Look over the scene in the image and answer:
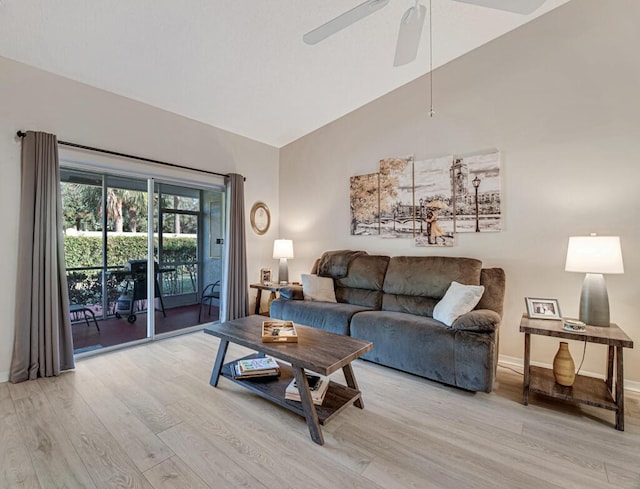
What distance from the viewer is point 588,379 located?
7.77ft

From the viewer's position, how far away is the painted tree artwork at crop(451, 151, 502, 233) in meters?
3.06

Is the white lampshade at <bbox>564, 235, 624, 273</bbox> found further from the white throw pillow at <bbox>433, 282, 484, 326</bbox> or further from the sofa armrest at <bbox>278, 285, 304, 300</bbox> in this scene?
the sofa armrest at <bbox>278, 285, 304, 300</bbox>

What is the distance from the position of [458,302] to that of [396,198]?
1533 millimetres

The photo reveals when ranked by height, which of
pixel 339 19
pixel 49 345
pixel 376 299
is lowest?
pixel 49 345

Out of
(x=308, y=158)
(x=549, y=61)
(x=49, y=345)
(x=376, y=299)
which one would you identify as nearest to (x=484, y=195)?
(x=549, y=61)

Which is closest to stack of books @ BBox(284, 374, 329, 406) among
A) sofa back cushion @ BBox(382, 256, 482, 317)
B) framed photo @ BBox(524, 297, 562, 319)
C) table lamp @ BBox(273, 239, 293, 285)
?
sofa back cushion @ BBox(382, 256, 482, 317)

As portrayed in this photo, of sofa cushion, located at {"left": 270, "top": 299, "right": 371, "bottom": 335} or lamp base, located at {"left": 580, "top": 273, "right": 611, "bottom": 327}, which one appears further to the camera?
sofa cushion, located at {"left": 270, "top": 299, "right": 371, "bottom": 335}

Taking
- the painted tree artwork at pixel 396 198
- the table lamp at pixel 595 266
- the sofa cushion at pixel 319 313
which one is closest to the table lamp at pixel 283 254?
the sofa cushion at pixel 319 313

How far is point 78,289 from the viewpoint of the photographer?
3273mm

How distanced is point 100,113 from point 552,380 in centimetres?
465

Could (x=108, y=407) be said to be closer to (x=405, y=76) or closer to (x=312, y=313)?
(x=312, y=313)

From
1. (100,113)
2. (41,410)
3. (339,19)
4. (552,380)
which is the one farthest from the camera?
(100,113)

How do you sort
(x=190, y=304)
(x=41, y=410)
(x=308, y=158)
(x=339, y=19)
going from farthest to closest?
(x=308, y=158), (x=190, y=304), (x=41, y=410), (x=339, y=19)

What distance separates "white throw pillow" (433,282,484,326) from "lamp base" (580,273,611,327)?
690mm
